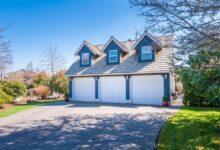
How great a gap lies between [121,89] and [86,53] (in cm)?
616

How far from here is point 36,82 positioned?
3155 centimetres

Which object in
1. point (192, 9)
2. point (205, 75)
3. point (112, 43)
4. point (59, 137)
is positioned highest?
point (112, 43)

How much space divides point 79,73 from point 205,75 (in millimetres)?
17548

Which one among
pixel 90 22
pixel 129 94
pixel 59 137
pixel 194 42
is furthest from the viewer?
pixel 129 94

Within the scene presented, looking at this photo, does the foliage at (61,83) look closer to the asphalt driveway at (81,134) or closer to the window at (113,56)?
the window at (113,56)

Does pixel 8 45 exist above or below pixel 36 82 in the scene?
above

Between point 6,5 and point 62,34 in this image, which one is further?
point 62,34

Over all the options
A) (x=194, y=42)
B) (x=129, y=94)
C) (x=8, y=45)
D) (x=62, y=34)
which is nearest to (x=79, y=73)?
(x=62, y=34)

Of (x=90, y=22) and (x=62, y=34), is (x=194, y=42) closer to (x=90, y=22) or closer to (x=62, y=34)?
(x=90, y=22)

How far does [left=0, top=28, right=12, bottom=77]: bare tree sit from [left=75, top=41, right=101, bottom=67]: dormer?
864cm

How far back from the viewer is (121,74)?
19984 millimetres

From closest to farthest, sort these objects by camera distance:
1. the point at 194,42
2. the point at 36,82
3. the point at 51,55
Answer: the point at 194,42 → the point at 36,82 → the point at 51,55

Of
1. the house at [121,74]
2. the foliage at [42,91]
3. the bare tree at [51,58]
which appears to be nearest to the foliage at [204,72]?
the house at [121,74]

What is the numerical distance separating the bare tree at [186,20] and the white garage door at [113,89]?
13.0 m
